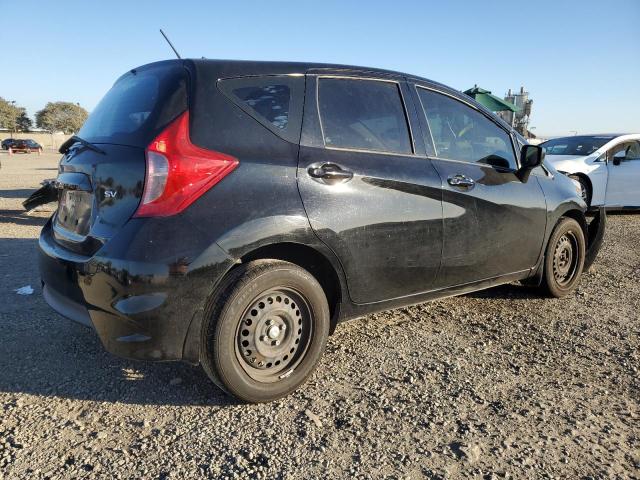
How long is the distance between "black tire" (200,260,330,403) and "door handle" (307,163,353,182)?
1.71 ft

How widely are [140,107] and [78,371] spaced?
5.35 ft

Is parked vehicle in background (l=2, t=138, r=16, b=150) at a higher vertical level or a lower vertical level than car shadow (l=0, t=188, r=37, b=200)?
higher

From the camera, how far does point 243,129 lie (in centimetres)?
257

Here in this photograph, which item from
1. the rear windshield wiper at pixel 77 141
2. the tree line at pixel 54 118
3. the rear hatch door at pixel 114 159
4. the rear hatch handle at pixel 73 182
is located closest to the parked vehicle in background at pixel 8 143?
the tree line at pixel 54 118

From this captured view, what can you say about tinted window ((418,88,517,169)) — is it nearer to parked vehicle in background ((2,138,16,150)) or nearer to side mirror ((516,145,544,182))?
side mirror ((516,145,544,182))

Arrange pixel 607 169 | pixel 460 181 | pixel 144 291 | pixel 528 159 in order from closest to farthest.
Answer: pixel 144 291 → pixel 460 181 → pixel 528 159 → pixel 607 169

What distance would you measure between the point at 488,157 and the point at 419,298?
128cm

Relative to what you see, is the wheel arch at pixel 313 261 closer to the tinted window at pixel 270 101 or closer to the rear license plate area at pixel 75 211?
the tinted window at pixel 270 101

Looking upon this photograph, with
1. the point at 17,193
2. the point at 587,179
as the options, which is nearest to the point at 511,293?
the point at 587,179

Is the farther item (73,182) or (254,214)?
(73,182)

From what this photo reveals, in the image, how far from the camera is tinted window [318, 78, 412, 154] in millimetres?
2928

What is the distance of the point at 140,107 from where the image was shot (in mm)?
→ 2607

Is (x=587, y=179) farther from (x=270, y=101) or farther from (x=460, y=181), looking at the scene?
(x=270, y=101)

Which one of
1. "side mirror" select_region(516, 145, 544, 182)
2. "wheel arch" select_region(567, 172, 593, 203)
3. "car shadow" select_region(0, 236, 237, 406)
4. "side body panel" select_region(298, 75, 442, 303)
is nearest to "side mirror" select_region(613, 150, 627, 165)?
"wheel arch" select_region(567, 172, 593, 203)
